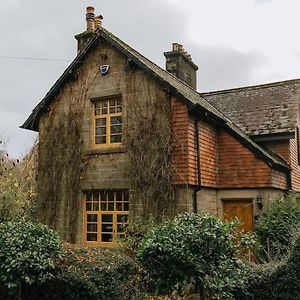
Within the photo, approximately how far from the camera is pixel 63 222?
47.7 feet

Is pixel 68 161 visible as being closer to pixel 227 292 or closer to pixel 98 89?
pixel 98 89

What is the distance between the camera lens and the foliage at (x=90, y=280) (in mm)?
7715

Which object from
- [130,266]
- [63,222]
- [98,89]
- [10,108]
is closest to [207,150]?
[98,89]

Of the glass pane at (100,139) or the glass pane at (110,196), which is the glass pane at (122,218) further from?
the glass pane at (100,139)

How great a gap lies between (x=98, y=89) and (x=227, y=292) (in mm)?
9148

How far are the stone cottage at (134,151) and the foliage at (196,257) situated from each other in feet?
16.1

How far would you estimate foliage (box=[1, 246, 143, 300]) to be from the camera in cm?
771

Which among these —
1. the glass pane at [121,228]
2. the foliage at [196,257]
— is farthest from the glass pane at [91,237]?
the foliage at [196,257]

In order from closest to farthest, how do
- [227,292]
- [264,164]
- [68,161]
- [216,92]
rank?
1. [227,292]
2. [264,164]
3. [68,161]
4. [216,92]

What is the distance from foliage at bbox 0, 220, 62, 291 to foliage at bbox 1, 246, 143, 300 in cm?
26

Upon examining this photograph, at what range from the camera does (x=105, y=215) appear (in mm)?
13891

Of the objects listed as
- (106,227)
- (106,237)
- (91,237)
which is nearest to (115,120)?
(106,227)

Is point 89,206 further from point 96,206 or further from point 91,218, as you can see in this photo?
point 91,218

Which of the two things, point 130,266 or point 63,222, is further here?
point 63,222
